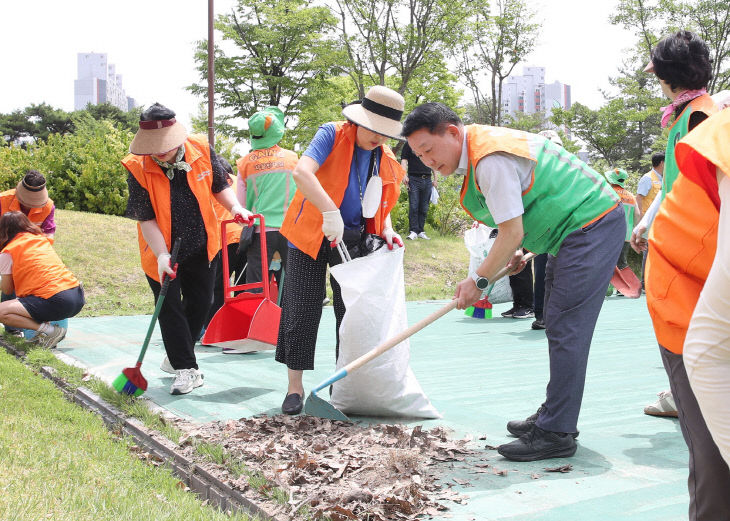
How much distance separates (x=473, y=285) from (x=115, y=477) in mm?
1774

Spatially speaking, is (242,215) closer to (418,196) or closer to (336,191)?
(336,191)

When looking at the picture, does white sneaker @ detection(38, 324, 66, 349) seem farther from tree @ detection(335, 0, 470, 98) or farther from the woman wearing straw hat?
tree @ detection(335, 0, 470, 98)

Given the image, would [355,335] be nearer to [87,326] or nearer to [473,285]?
[473,285]

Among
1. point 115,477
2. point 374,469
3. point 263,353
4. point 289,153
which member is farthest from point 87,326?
point 374,469

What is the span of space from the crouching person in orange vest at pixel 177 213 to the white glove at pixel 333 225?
1027 millimetres

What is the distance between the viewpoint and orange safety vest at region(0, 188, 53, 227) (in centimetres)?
746

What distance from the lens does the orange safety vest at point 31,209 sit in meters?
7.46

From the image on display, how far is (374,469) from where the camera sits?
2.87 metres

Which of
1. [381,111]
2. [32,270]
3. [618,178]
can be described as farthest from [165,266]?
[618,178]

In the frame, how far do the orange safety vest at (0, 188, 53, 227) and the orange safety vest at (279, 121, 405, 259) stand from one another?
449cm

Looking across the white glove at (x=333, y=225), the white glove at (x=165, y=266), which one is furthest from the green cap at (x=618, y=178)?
the white glove at (x=165, y=266)

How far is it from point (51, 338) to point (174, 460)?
3.46 metres

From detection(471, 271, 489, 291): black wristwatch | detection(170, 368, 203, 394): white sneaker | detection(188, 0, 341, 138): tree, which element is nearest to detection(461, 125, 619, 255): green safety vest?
detection(471, 271, 489, 291): black wristwatch

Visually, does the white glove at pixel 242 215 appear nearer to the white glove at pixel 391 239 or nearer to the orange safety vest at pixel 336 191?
the orange safety vest at pixel 336 191
